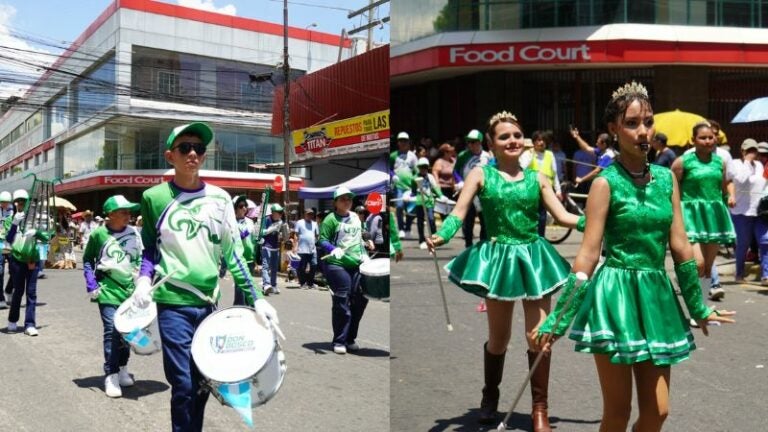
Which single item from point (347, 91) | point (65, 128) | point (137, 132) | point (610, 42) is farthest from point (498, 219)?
point (610, 42)

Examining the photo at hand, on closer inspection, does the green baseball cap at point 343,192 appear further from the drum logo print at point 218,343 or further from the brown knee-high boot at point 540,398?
the brown knee-high boot at point 540,398

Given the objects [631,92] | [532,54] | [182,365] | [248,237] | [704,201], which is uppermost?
[532,54]

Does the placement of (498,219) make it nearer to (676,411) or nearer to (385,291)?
(385,291)

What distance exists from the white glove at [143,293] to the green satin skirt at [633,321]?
1.57 m

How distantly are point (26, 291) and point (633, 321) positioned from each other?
3965 millimetres

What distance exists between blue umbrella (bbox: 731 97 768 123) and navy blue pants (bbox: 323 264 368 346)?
28.3 ft

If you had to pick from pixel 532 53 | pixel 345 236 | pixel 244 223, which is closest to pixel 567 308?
pixel 345 236

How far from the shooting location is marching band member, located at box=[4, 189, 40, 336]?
498 centimetres

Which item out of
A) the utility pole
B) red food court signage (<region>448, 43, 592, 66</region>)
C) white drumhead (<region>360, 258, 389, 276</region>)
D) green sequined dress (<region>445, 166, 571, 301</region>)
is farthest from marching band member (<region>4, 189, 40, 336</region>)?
red food court signage (<region>448, 43, 592, 66</region>)

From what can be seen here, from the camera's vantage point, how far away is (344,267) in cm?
471

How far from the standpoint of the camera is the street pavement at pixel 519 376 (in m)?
4.27

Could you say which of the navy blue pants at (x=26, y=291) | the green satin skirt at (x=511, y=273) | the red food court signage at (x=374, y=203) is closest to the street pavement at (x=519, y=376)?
the green satin skirt at (x=511, y=273)

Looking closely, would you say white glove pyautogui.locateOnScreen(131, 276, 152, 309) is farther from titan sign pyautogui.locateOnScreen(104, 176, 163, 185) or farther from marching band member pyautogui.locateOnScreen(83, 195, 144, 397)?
marching band member pyautogui.locateOnScreen(83, 195, 144, 397)

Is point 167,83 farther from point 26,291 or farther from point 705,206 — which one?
point 705,206
